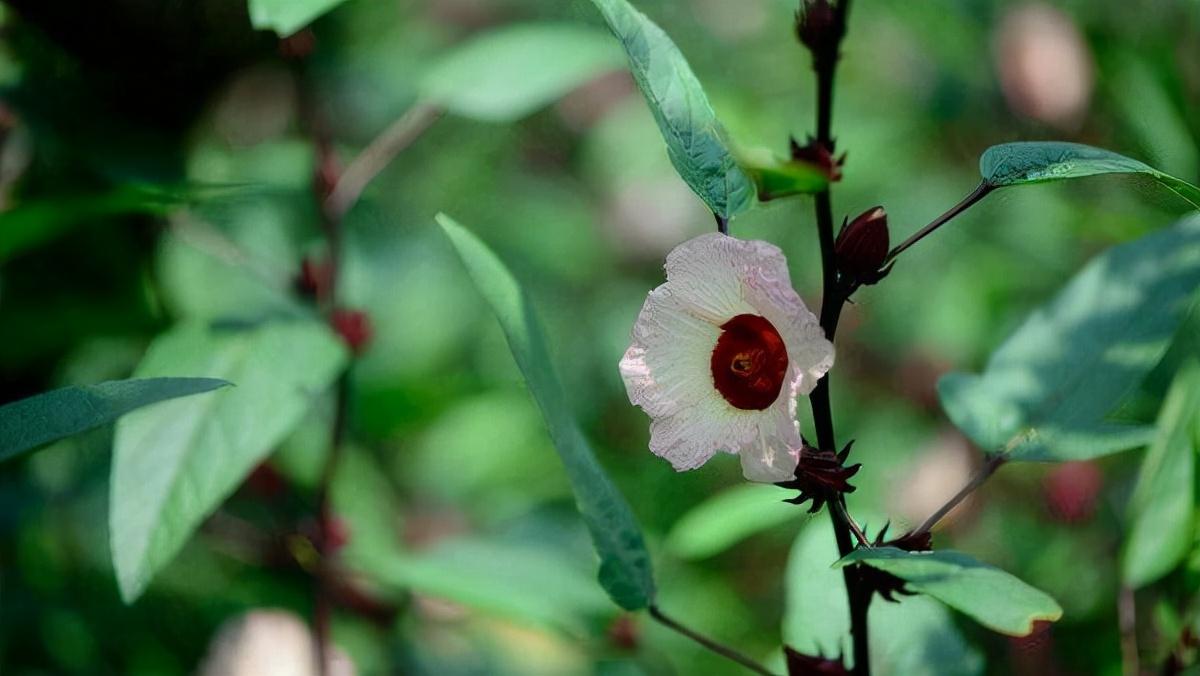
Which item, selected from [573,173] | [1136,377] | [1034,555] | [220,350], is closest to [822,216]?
[1136,377]

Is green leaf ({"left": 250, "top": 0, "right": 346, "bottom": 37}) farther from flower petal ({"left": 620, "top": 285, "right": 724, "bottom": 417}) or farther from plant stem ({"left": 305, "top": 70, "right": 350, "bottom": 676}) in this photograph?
flower petal ({"left": 620, "top": 285, "right": 724, "bottom": 417})

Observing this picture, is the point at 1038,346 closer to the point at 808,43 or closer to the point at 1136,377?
the point at 1136,377

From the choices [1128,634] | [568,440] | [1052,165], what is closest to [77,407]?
[568,440]

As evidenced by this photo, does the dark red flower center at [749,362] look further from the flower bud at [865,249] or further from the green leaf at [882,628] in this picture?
the green leaf at [882,628]

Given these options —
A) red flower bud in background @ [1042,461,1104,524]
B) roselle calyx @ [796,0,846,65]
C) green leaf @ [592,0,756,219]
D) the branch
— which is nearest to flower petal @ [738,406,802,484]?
green leaf @ [592,0,756,219]

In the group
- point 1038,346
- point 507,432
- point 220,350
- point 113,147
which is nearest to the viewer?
point 1038,346

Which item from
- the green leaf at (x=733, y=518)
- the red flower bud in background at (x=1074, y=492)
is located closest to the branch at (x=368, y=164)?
the green leaf at (x=733, y=518)

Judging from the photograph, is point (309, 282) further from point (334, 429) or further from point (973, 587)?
point (973, 587)
